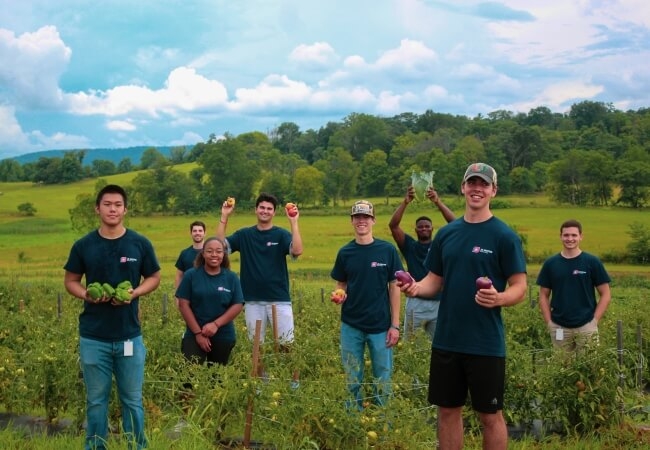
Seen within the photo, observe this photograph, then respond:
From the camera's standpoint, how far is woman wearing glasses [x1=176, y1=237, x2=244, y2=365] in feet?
21.4

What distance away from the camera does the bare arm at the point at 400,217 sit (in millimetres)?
6918

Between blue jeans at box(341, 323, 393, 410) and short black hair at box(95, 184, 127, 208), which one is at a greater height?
short black hair at box(95, 184, 127, 208)

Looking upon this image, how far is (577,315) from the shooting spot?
7.34 meters

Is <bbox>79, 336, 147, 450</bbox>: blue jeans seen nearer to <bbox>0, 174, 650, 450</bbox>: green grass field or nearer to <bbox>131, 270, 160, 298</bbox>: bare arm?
<bbox>0, 174, 650, 450</bbox>: green grass field

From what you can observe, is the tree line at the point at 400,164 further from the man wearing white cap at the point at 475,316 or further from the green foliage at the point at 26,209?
the man wearing white cap at the point at 475,316

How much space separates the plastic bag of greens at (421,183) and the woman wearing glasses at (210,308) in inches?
83.4

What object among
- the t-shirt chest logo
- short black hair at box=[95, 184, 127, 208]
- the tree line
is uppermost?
the tree line

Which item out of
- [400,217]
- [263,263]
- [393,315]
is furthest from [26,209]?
[393,315]

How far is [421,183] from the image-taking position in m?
7.44

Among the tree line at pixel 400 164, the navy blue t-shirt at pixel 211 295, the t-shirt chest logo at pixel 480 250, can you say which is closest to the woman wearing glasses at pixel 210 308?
the navy blue t-shirt at pixel 211 295

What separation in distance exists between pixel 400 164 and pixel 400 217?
3353 inches

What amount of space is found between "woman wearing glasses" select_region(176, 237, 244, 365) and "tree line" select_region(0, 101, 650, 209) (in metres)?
58.8

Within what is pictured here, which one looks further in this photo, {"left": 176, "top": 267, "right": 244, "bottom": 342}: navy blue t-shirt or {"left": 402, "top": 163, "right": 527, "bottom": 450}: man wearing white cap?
{"left": 176, "top": 267, "right": 244, "bottom": 342}: navy blue t-shirt

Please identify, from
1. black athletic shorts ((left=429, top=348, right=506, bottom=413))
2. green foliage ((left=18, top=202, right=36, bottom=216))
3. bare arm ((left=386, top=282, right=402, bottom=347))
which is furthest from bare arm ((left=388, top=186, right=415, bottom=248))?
green foliage ((left=18, top=202, right=36, bottom=216))
